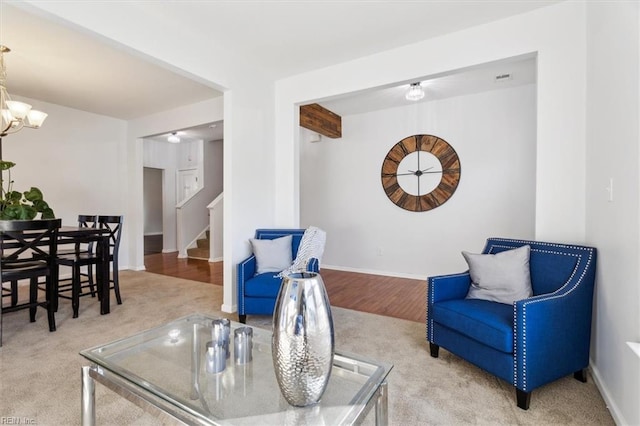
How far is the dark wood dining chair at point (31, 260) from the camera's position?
2396 millimetres

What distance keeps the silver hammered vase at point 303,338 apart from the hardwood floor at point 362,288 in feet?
6.94

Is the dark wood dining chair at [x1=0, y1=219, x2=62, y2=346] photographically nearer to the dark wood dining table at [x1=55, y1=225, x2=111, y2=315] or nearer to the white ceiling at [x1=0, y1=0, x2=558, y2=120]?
the dark wood dining table at [x1=55, y1=225, x2=111, y2=315]

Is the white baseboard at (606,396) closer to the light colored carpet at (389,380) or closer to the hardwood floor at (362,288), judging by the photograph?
the light colored carpet at (389,380)

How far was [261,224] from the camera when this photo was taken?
354 centimetres

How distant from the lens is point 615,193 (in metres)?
1.64

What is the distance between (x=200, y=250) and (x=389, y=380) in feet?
18.0

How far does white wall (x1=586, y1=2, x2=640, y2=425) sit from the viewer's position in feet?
4.64

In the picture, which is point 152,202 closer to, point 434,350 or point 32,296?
point 32,296

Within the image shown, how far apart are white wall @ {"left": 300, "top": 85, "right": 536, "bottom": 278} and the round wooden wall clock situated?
0.10 m

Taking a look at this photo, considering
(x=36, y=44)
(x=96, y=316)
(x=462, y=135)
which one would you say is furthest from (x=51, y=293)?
(x=462, y=135)

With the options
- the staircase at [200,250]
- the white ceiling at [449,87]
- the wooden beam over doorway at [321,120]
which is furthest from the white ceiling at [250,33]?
the staircase at [200,250]

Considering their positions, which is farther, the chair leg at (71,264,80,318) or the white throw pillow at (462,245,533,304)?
the chair leg at (71,264,80,318)

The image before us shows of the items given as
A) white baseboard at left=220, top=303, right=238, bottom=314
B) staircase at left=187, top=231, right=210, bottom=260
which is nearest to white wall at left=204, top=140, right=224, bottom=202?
staircase at left=187, top=231, right=210, bottom=260

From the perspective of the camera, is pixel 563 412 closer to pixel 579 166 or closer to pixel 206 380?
pixel 579 166
